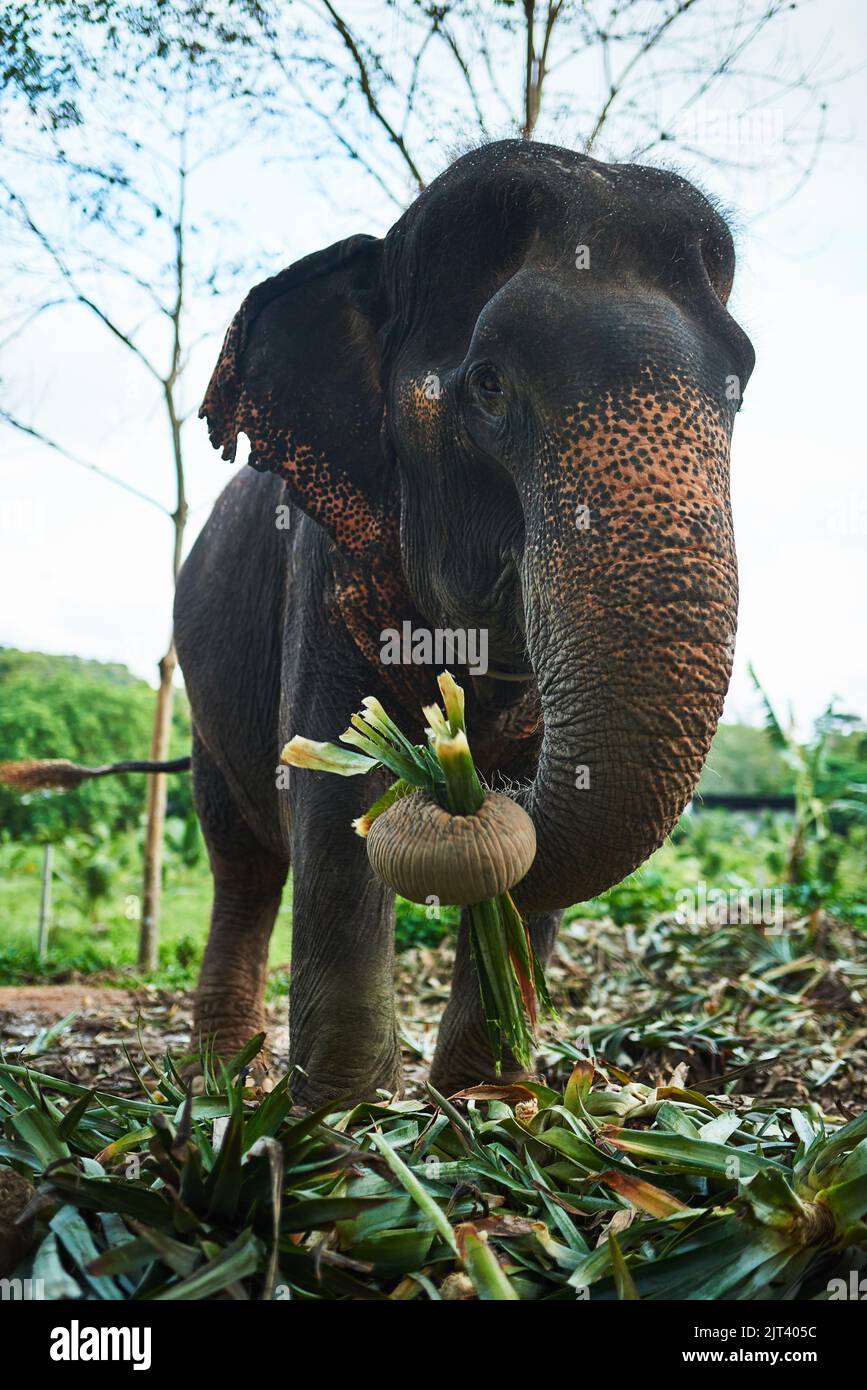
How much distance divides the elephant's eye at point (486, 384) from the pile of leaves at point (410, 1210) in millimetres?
1401

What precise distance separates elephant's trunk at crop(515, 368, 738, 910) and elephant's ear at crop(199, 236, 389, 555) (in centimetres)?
92

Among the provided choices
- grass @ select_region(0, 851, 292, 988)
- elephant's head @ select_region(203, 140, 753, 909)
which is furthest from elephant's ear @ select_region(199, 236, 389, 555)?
grass @ select_region(0, 851, 292, 988)

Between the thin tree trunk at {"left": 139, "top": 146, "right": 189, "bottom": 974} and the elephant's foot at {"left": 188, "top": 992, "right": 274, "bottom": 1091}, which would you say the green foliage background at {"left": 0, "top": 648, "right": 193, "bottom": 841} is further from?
the elephant's foot at {"left": 188, "top": 992, "right": 274, "bottom": 1091}

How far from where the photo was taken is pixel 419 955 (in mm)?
7441

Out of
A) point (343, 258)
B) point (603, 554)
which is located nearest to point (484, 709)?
point (603, 554)

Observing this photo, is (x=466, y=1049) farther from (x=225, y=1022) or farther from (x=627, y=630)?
(x=225, y=1022)

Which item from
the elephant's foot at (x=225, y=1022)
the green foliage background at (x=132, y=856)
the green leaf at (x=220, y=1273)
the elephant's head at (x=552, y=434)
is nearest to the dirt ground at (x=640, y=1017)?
the elephant's foot at (x=225, y=1022)

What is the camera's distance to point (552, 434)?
2449 mm

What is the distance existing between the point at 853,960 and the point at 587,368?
17.1 ft

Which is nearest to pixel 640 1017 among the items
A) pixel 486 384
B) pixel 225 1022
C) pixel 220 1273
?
pixel 225 1022

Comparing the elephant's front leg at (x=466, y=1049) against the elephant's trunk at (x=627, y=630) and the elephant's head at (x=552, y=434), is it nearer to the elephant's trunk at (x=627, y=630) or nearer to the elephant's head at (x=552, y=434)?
the elephant's head at (x=552, y=434)

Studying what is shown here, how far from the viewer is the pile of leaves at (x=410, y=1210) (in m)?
1.89

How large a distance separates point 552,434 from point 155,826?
621cm

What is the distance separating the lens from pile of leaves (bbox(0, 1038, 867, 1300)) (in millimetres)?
1894
